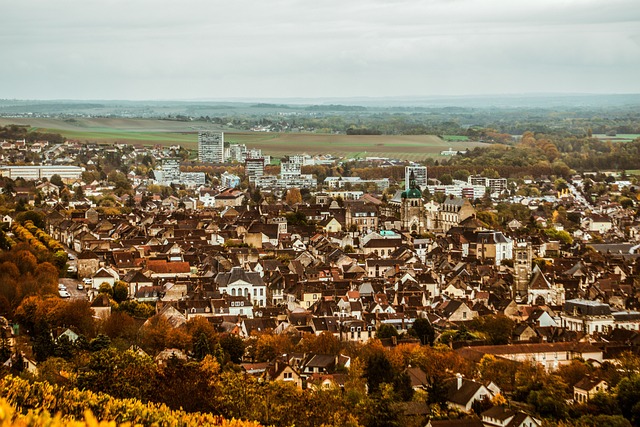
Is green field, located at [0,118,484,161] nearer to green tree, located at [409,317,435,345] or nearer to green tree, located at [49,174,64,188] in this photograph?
green tree, located at [49,174,64,188]

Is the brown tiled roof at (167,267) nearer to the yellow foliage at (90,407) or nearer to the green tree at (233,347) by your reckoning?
the green tree at (233,347)

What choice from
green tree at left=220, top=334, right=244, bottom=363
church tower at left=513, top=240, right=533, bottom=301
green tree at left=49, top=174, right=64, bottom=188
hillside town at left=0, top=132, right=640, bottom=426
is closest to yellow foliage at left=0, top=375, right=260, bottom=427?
hillside town at left=0, top=132, right=640, bottom=426

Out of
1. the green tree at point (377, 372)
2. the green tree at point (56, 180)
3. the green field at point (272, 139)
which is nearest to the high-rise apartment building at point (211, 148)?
the green field at point (272, 139)

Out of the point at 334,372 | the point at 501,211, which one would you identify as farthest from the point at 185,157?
the point at 334,372

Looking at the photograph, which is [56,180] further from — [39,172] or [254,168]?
[254,168]

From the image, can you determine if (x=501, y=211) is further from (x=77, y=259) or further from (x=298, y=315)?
(x=298, y=315)
